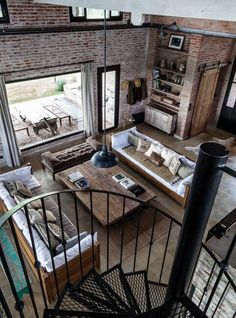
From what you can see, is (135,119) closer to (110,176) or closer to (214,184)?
(110,176)

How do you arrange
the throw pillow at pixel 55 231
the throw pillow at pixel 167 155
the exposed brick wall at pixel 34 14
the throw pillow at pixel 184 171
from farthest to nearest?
the throw pillow at pixel 167 155, the throw pillow at pixel 184 171, the exposed brick wall at pixel 34 14, the throw pillow at pixel 55 231

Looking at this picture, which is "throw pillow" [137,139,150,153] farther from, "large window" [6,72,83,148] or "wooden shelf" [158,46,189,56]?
"wooden shelf" [158,46,189,56]

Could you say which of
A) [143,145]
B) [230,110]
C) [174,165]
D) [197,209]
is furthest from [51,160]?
[230,110]

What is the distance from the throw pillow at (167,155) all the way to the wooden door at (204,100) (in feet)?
7.13

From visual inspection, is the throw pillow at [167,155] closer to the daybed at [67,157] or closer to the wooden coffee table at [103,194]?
the wooden coffee table at [103,194]

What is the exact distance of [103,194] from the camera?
17.4 feet

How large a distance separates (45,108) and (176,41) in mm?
4833

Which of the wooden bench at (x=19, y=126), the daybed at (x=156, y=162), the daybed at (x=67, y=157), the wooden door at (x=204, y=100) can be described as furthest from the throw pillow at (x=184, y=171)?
the wooden bench at (x=19, y=126)

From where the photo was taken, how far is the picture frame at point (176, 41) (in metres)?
7.33

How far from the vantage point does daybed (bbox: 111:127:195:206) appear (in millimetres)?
5637

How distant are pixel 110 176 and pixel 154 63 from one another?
14.3 ft

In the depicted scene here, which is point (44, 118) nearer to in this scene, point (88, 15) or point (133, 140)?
point (133, 140)

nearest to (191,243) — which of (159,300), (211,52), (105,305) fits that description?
(105,305)

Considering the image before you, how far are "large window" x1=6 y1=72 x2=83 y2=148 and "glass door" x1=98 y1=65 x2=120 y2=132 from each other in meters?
0.68
